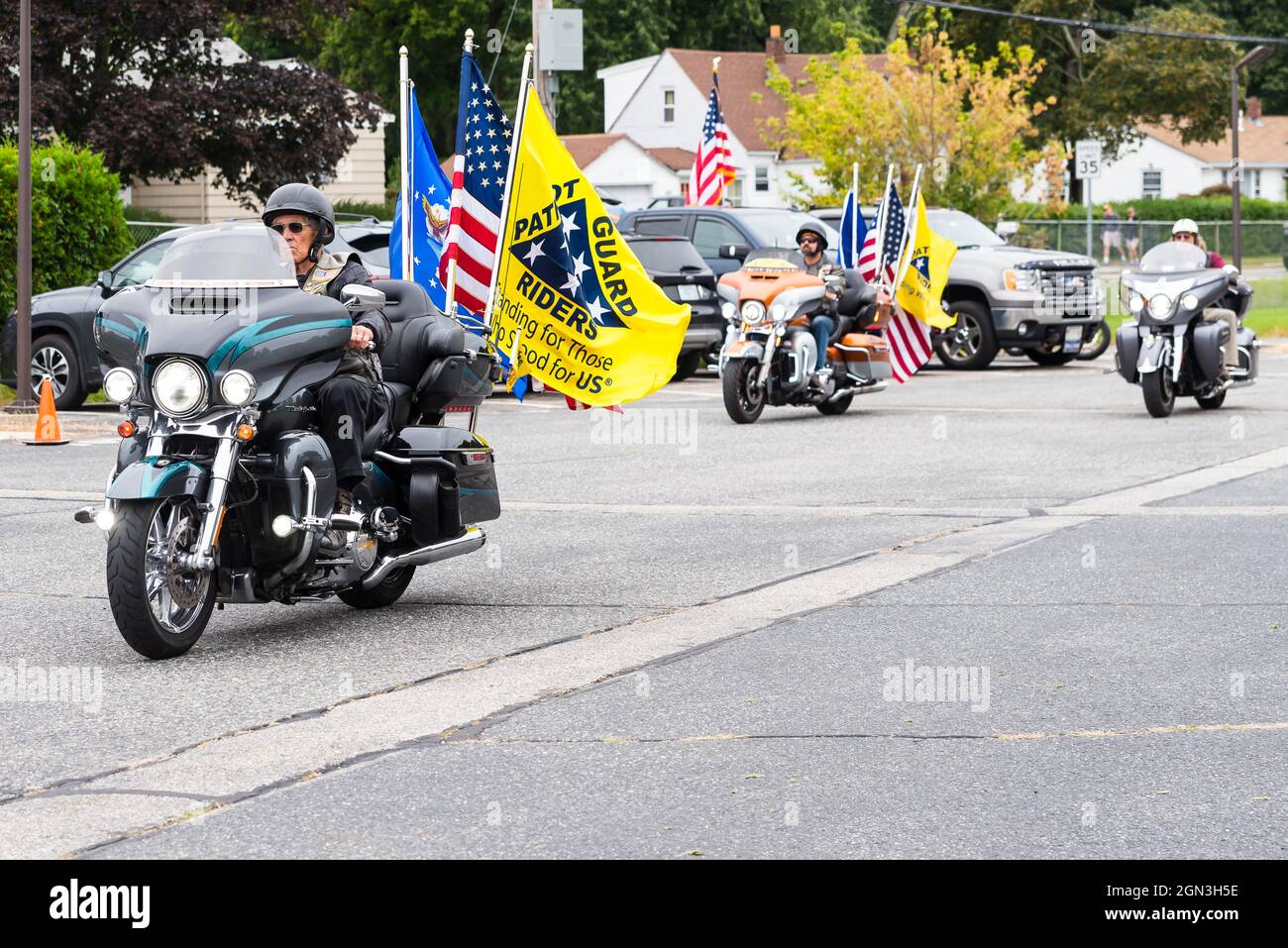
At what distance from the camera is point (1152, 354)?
18703 millimetres

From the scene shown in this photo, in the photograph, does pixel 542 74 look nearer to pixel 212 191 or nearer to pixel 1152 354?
pixel 1152 354

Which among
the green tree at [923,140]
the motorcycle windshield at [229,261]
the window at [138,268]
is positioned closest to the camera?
the motorcycle windshield at [229,261]

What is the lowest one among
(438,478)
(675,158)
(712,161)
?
(438,478)

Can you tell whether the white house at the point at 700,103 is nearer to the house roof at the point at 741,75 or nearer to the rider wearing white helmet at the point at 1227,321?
the house roof at the point at 741,75

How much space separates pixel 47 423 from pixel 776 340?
630cm

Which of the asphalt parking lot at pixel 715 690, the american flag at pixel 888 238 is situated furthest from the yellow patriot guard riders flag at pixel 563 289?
the american flag at pixel 888 238

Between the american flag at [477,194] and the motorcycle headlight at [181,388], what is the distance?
3.20 metres

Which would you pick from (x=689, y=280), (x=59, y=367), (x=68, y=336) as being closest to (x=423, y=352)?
(x=68, y=336)

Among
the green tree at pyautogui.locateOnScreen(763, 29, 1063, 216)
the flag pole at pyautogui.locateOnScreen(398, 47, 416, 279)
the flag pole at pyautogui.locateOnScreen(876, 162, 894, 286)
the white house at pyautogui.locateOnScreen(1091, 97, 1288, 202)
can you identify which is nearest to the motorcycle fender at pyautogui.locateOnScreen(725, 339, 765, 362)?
the flag pole at pyautogui.locateOnScreen(876, 162, 894, 286)

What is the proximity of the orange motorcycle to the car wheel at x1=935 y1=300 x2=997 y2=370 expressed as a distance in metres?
7.84

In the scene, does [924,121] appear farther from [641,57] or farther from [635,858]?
[641,57]

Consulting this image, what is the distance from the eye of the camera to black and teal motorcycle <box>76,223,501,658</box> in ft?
24.6

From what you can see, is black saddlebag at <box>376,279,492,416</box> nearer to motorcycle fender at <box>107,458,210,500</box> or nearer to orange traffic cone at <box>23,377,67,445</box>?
motorcycle fender at <box>107,458,210,500</box>

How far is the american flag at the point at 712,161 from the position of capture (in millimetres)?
32875
